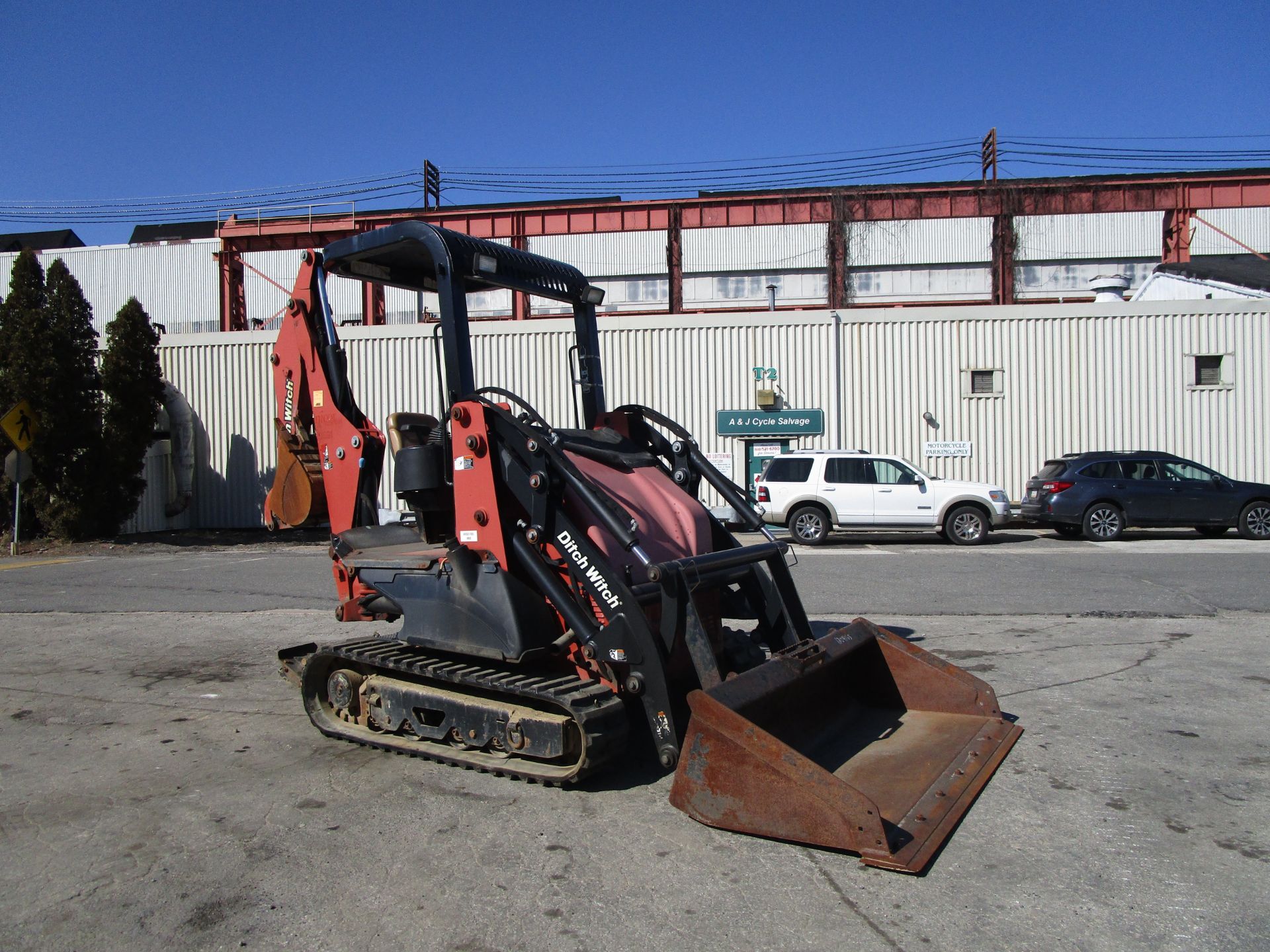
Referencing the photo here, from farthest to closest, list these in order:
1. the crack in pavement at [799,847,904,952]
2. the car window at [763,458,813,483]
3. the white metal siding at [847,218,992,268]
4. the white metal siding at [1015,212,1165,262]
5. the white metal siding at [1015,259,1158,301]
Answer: the white metal siding at [847,218,992,268]
the white metal siding at [1015,259,1158,301]
the white metal siding at [1015,212,1165,262]
the car window at [763,458,813,483]
the crack in pavement at [799,847,904,952]

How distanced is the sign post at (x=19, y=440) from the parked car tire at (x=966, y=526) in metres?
18.4

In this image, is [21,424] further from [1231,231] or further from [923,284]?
[1231,231]

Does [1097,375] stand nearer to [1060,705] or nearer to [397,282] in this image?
[1060,705]

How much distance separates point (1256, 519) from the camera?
1803 centimetres

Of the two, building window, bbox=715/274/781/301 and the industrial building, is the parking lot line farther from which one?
building window, bbox=715/274/781/301

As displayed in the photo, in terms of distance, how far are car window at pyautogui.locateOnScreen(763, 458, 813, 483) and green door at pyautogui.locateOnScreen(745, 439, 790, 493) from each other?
4.13m

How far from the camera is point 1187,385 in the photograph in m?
22.2

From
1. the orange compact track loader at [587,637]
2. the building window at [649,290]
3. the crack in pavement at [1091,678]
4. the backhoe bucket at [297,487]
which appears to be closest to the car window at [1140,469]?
the crack in pavement at [1091,678]

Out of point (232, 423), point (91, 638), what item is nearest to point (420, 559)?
point (91, 638)

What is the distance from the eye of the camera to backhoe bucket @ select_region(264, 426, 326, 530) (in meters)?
6.55

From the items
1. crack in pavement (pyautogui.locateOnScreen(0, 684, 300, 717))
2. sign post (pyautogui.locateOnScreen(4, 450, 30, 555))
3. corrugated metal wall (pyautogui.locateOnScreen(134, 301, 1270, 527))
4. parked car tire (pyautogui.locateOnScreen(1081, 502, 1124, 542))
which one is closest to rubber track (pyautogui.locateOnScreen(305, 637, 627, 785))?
crack in pavement (pyautogui.locateOnScreen(0, 684, 300, 717))

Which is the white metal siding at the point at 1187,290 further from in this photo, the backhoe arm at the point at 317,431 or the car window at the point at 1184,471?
the backhoe arm at the point at 317,431

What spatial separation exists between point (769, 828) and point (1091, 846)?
1.42 m

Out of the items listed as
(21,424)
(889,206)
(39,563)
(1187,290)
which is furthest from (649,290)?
(39,563)
